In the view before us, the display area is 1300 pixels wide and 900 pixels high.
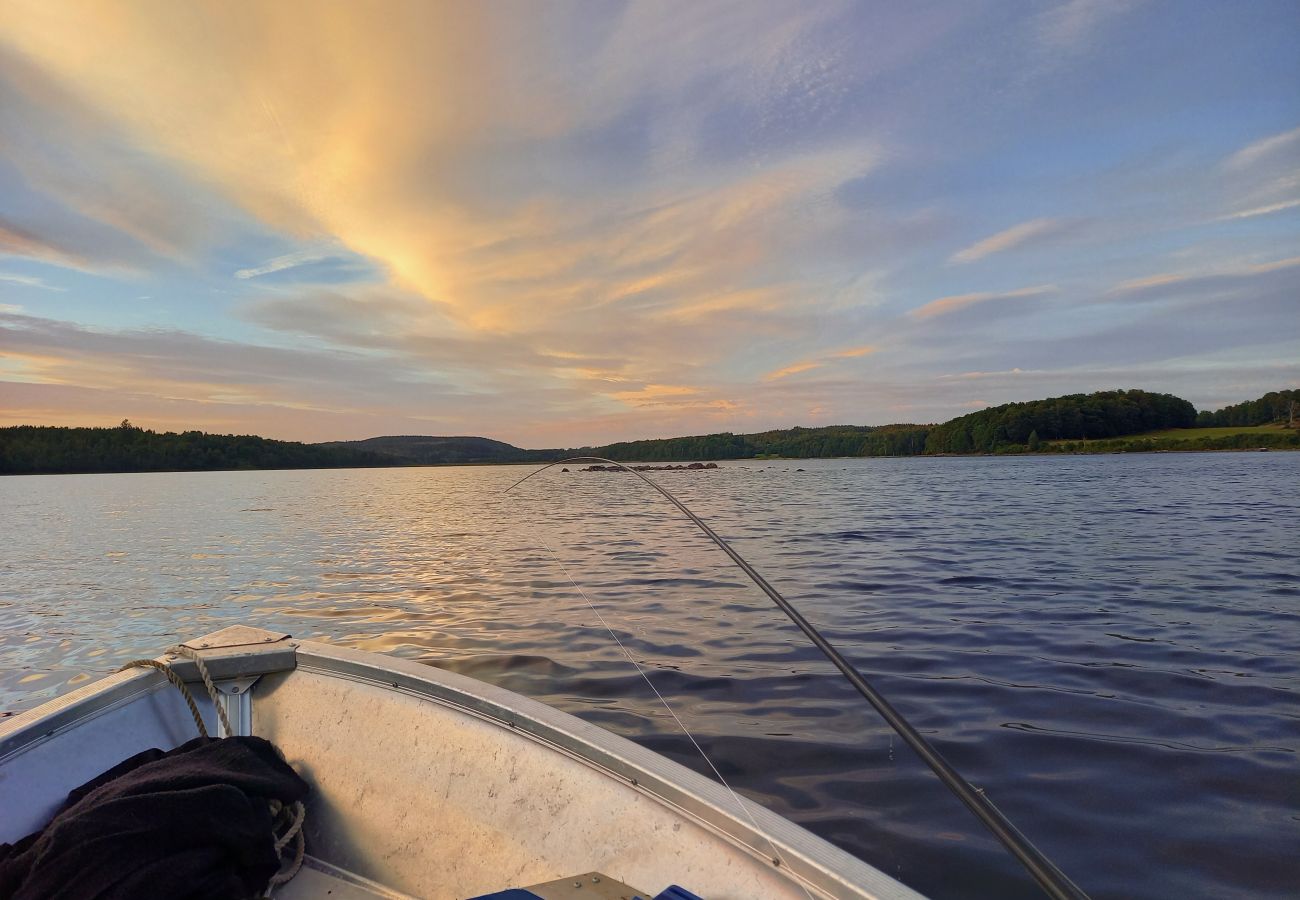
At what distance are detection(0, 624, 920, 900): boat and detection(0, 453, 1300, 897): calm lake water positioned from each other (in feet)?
5.71

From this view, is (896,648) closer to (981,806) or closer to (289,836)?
(289,836)

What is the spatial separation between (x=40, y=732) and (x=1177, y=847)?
4.99 m

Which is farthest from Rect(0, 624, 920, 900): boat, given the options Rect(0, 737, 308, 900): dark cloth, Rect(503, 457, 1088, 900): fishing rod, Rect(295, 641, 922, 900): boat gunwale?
Rect(503, 457, 1088, 900): fishing rod

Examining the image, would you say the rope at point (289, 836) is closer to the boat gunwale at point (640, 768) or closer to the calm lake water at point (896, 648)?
the boat gunwale at point (640, 768)

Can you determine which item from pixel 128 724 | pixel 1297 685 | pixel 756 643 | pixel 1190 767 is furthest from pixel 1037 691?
pixel 128 724

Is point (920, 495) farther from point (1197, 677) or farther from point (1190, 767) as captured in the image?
point (1190, 767)

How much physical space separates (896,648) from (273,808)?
559 centimetres

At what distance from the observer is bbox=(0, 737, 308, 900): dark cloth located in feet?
6.93

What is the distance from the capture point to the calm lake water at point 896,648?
3.50 meters

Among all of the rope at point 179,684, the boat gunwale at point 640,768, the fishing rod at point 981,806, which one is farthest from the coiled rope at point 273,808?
the fishing rod at point 981,806

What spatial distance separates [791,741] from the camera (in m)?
4.52

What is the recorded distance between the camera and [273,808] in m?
2.72

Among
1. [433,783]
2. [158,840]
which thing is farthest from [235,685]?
[433,783]

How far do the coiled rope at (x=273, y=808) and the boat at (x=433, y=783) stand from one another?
2 centimetres
